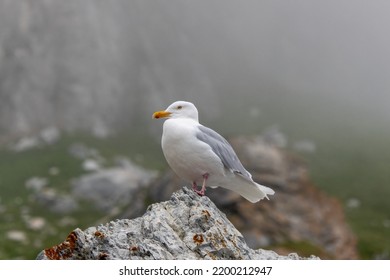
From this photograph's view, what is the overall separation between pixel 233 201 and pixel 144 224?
26.2 metres

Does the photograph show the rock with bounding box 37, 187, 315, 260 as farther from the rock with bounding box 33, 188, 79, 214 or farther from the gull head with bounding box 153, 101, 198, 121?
the rock with bounding box 33, 188, 79, 214

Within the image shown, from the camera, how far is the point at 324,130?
128375 millimetres

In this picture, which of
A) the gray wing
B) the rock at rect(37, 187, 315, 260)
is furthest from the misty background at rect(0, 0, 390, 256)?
the rock at rect(37, 187, 315, 260)

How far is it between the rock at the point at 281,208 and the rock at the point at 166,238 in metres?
24.3

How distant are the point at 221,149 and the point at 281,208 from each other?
29.9 meters

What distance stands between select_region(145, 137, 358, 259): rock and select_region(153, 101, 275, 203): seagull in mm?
23340

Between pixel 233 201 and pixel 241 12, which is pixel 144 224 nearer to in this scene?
pixel 233 201

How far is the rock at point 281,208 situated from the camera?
3806 centimetres

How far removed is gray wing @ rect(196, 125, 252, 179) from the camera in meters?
13.3

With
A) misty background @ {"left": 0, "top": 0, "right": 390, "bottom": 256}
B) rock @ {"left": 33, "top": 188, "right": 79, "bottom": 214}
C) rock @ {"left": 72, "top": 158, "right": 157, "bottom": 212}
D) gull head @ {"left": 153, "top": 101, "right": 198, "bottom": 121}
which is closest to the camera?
gull head @ {"left": 153, "top": 101, "right": 198, "bottom": 121}

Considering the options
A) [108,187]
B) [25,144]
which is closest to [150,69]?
[25,144]

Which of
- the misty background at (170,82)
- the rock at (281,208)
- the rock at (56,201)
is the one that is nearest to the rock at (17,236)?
the rock at (56,201)

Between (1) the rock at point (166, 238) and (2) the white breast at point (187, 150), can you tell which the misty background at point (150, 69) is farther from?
(1) the rock at point (166, 238)

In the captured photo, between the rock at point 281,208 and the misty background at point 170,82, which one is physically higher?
the misty background at point 170,82
